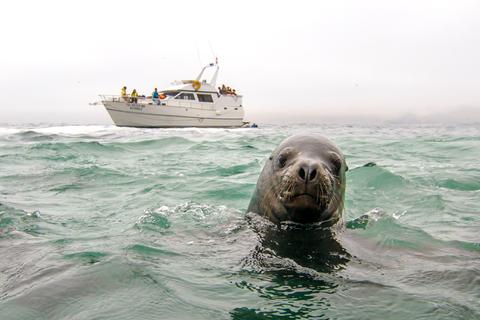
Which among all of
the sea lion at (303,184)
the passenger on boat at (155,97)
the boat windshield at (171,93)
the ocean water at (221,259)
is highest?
the boat windshield at (171,93)

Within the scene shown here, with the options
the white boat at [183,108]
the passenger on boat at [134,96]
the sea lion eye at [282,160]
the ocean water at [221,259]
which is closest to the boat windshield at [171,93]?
the white boat at [183,108]

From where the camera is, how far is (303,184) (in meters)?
2.82

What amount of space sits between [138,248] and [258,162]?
7135 mm

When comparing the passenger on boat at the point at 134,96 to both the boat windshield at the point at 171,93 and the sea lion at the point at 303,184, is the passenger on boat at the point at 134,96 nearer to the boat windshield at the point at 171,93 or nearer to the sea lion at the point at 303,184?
the boat windshield at the point at 171,93

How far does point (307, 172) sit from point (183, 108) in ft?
85.7

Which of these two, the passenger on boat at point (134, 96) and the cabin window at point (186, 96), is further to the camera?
the cabin window at point (186, 96)

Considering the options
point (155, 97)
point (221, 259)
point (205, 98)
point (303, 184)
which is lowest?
point (221, 259)

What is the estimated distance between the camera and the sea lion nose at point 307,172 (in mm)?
2793

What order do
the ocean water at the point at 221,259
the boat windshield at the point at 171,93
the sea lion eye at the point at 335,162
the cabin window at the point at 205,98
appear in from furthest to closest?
the cabin window at the point at 205,98
the boat windshield at the point at 171,93
the sea lion eye at the point at 335,162
the ocean water at the point at 221,259

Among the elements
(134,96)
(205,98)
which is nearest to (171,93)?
(205,98)

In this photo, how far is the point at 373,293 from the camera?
7.61ft

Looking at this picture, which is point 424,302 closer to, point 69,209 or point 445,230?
point 445,230

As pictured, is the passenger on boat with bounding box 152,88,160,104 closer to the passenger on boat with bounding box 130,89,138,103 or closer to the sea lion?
the passenger on boat with bounding box 130,89,138,103

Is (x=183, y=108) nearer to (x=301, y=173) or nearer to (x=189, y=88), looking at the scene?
(x=189, y=88)
